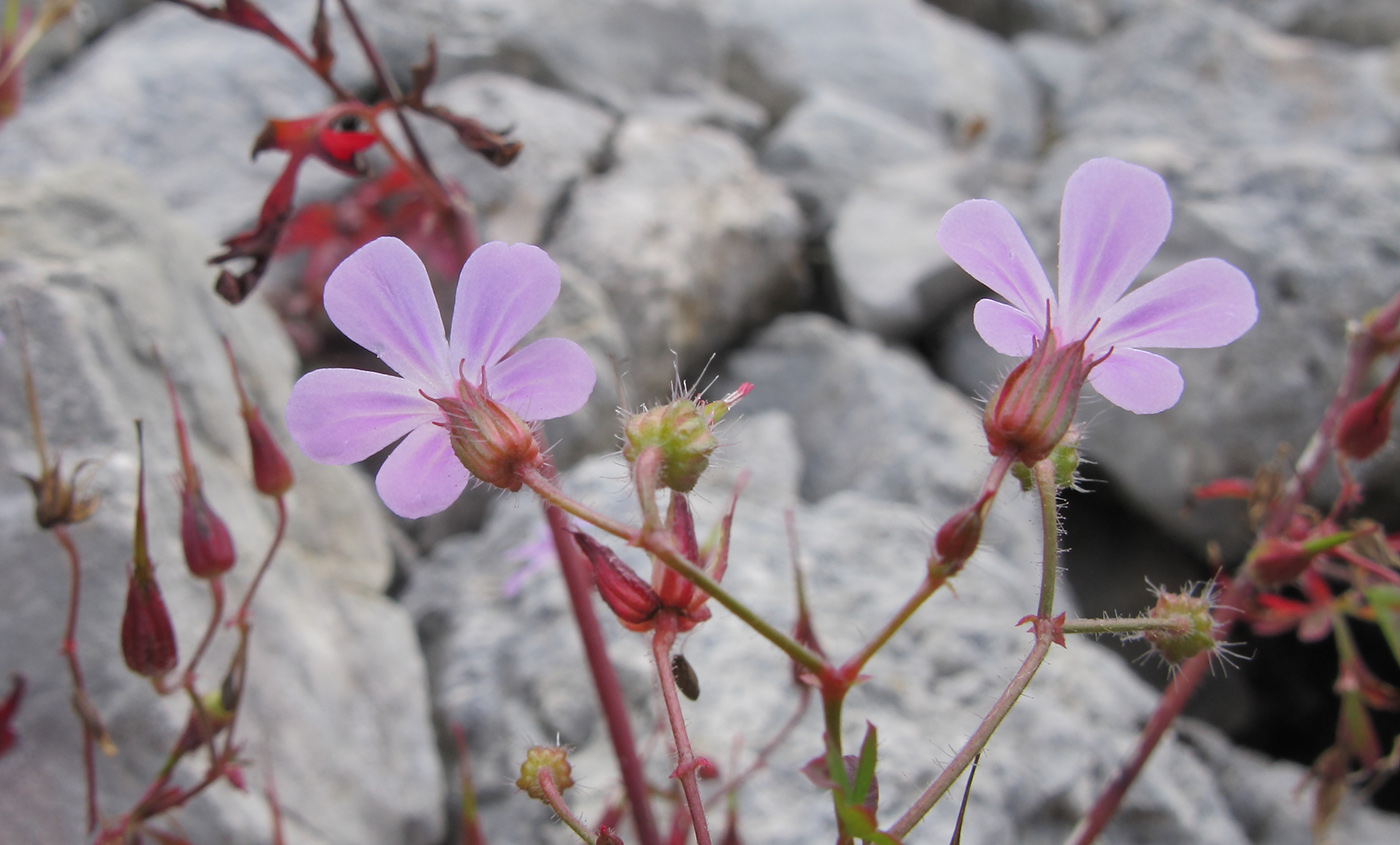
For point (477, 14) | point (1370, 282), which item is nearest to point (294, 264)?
point (477, 14)

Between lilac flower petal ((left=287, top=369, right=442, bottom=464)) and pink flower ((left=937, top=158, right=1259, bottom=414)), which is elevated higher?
pink flower ((left=937, top=158, right=1259, bottom=414))

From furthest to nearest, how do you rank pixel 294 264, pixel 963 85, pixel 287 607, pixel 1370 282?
pixel 963 85
pixel 294 264
pixel 1370 282
pixel 287 607

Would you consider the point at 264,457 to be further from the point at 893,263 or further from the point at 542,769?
the point at 893,263

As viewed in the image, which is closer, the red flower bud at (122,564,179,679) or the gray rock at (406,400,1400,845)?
the red flower bud at (122,564,179,679)

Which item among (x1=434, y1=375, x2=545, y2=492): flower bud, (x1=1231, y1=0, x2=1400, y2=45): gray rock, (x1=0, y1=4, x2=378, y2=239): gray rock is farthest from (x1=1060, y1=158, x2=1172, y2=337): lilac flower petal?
(x1=1231, y1=0, x2=1400, y2=45): gray rock

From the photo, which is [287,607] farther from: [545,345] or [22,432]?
[545,345]

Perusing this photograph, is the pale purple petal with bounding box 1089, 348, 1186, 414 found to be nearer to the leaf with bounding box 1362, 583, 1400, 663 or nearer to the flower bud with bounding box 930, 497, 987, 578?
the flower bud with bounding box 930, 497, 987, 578

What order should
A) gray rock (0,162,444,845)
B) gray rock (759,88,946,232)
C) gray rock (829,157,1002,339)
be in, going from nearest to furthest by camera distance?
gray rock (0,162,444,845) < gray rock (829,157,1002,339) < gray rock (759,88,946,232)
